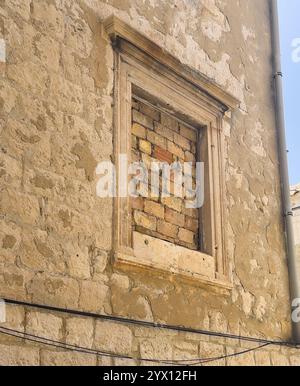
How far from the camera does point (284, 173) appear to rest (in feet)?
19.7

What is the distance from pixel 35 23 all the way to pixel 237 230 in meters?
2.35

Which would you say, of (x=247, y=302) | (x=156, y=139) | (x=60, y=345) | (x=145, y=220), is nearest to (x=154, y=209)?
(x=145, y=220)

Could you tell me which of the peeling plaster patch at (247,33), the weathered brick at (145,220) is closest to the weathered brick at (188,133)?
the weathered brick at (145,220)

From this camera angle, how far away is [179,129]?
5.05 m

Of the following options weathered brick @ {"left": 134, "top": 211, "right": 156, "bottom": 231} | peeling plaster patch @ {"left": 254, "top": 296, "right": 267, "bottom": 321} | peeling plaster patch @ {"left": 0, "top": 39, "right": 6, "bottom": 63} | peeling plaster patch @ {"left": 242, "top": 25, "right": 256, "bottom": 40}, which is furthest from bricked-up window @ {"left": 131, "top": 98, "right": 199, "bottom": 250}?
peeling plaster patch @ {"left": 242, "top": 25, "right": 256, "bottom": 40}

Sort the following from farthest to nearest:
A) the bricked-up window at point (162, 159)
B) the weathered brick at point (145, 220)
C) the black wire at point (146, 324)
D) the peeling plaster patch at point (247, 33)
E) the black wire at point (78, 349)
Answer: the peeling plaster patch at point (247, 33), the bricked-up window at point (162, 159), the weathered brick at point (145, 220), the black wire at point (146, 324), the black wire at point (78, 349)

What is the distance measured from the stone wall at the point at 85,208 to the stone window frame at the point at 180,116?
76 mm

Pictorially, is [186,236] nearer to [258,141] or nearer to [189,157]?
[189,157]

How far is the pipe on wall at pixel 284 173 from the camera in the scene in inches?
223

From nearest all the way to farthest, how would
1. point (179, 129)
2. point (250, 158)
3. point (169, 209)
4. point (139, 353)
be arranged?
point (139, 353) < point (169, 209) < point (179, 129) < point (250, 158)

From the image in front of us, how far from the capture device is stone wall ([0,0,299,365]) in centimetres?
353

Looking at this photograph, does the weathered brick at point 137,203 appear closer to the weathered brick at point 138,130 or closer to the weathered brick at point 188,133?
the weathered brick at point 138,130
